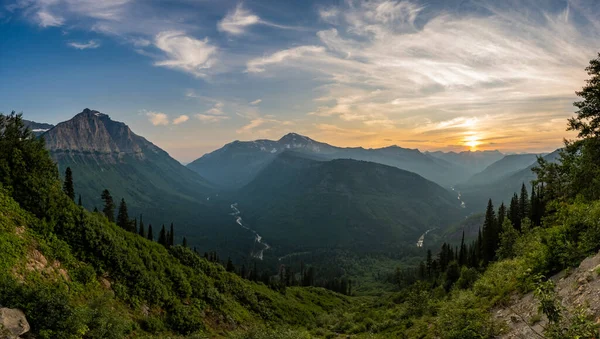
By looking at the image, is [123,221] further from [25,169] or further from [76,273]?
[76,273]

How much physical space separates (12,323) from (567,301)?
2851cm

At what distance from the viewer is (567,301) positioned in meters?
13.3

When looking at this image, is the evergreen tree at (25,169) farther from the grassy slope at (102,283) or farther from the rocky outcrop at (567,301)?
the rocky outcrop at (567,301)

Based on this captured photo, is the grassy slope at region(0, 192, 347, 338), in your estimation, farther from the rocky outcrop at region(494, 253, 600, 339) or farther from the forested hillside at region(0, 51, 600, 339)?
the rocky outcrop at region(494, 253, 600, 339)

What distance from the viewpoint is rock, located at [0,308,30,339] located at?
15.4 metres

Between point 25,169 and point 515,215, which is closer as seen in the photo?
point 25,169

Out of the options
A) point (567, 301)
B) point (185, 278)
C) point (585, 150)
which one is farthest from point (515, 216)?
point (567, 301)

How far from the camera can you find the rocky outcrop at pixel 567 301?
40.0 feet

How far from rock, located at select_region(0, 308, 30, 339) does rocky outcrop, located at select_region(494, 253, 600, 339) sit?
982 inches

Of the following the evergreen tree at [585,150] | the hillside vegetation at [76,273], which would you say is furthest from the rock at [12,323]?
the evergreen tree at [585,150]

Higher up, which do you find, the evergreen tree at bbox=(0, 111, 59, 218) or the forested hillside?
the evergreen tree at bbox=(0, 111, 59, 218)

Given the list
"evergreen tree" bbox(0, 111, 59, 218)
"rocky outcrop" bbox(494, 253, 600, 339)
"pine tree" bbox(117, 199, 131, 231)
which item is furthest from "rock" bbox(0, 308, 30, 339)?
"pine tree" bbox(117, 199, 131, 231)

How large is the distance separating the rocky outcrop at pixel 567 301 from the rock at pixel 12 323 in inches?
982

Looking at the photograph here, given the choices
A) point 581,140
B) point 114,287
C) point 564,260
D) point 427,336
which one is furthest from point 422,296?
point 114,287
